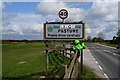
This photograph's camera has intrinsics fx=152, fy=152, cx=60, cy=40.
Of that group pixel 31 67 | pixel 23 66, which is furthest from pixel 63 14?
pixel 23 66

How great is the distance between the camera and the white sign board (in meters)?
6.94

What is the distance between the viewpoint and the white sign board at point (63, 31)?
6938 millimetres

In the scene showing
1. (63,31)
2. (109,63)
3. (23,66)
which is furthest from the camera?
(109,63)

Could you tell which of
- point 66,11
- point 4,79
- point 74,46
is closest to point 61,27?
point 66,11

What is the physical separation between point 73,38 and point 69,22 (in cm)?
76

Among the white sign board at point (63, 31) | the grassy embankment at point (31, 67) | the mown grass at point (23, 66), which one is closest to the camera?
the white sign board at point (63, 31)

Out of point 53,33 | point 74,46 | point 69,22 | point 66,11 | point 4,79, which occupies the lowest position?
point 4,79

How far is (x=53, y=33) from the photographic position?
6977 mm

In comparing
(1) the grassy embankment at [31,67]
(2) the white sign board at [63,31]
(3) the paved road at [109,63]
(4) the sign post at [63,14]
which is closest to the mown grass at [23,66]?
(1) the grassy embankment at [31,67]

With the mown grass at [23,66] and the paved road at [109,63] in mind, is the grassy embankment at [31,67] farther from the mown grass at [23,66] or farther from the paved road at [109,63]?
the paved road at [109,63]

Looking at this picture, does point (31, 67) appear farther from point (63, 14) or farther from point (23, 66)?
point (63, 14)

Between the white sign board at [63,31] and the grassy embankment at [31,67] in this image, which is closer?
the white sign board at [63,31]

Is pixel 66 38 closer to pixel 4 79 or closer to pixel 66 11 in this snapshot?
pixel 66 11

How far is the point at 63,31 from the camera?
6.96 meters
